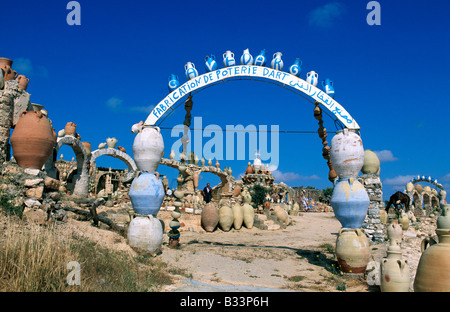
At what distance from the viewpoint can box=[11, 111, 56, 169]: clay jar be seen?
659cm

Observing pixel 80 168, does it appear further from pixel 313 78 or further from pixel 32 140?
pixel 313 78

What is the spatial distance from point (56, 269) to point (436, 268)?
4293 millimetres

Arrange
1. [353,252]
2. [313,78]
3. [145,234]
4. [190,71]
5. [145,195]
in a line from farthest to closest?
1. [190,71]
2. [313,78]
3. [145,195]
4. [145,234]
5. [353,252]

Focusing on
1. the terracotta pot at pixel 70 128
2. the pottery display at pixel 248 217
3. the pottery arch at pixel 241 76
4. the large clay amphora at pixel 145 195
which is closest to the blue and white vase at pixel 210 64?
the pottery arch at pixel 241 76

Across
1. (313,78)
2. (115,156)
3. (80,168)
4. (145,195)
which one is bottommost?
(145,195)

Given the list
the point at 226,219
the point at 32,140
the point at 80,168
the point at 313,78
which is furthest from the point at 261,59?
the point at 80,168

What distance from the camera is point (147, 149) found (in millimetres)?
7023

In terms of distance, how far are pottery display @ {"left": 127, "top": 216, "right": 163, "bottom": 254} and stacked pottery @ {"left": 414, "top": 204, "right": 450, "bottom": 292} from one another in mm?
4620

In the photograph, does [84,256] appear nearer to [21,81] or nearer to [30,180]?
[30,180]

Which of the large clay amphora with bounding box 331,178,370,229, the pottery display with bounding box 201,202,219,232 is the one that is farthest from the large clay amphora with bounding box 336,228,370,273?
the pottery display with bounding box 201,202,219,232

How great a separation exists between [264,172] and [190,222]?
11475mm

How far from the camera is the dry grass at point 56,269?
11.2 ft

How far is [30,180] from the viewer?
6066 mm
